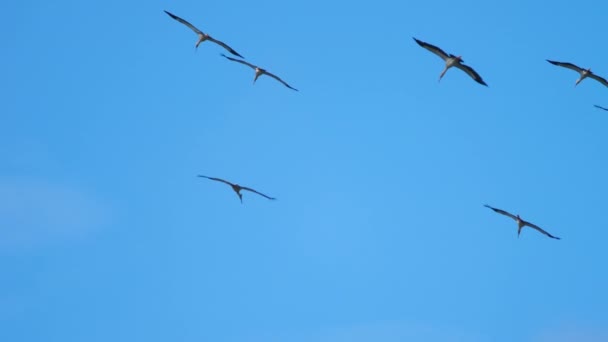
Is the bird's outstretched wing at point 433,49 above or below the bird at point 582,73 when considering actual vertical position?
below

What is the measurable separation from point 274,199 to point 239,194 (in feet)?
31.5

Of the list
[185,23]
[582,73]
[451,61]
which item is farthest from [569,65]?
[185,23]

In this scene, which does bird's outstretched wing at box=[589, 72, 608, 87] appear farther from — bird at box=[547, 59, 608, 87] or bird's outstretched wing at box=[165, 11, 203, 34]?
bird's outstretched wing at box=[165, 11, 203, 34]

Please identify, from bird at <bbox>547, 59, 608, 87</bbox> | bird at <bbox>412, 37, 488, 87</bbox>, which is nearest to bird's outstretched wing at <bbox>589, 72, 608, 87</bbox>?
bird at <bbox>547, 59, 608, 87</bbox>

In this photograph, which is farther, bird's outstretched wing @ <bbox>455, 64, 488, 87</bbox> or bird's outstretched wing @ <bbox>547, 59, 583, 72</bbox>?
bird's outstretched wing @ <bbox>547, 59, 583, 72</bbox>

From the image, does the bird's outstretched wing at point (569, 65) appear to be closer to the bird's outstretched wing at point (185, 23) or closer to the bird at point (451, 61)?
the bird at point (451, 61)

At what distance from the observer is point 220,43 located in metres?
60.9

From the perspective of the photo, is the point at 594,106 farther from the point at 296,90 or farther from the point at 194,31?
the point at 194,31

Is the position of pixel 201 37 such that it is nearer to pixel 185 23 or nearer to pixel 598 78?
pixel 185 23

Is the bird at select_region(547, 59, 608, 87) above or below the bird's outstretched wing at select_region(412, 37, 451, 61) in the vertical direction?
above

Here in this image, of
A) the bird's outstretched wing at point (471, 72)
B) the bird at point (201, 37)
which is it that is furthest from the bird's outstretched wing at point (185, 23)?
the bird's outstretched wing at point (471, 72)

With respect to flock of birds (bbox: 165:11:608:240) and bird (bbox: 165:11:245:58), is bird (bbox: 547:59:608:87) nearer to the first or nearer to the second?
flock of birds (bbox: 165:11:608:240)

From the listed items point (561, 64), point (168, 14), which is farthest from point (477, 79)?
point (168, 14)

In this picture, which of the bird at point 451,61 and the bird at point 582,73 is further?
the bird at point 582,73
